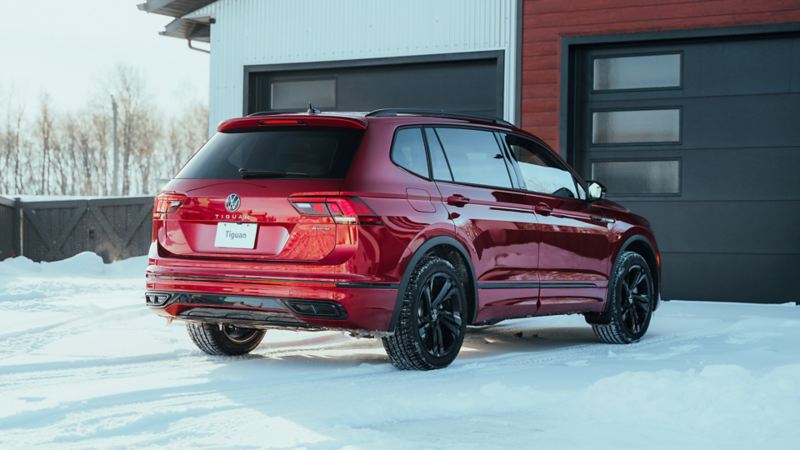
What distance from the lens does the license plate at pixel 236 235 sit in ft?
22.4

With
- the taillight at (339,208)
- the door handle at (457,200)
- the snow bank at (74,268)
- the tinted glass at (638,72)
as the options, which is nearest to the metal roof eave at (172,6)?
the snow bank at (74,268)

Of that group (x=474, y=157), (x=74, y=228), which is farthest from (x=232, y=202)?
(x=74, y=228)

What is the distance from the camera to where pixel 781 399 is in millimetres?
6000

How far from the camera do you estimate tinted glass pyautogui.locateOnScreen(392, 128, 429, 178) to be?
7.13 m

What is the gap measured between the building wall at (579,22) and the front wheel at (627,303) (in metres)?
4.52

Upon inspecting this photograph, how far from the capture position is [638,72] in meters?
13.7

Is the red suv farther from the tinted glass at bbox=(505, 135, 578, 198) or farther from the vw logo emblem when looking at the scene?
the tinted glass at bbox=(505, 135, 578, 198)

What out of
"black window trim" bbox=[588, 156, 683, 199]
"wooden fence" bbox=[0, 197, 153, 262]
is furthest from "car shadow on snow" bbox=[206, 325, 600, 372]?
"wooden fence" bbox=[0, 197, 153, 262]

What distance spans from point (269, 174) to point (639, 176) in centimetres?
765

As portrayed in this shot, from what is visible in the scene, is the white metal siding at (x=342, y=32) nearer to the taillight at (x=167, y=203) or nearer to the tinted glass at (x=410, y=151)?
the tinted glass at (x=410, y=151)

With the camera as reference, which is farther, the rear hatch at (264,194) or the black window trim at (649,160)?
the black window trim at (649,160)

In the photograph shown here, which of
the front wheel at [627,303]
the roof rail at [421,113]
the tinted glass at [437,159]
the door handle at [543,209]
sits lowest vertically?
the front wheel at [627,303]

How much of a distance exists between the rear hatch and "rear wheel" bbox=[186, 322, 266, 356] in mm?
904

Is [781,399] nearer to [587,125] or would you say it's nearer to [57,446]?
[57,446]
